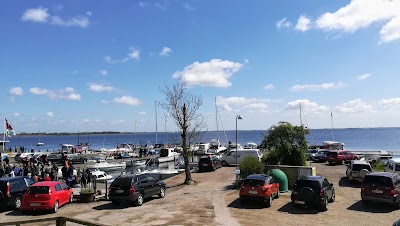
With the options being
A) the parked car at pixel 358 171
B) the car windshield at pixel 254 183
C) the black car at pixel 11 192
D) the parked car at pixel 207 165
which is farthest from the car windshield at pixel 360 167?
the black car at pixel 11 192

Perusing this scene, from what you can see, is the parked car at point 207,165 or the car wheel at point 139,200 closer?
the car wheel at point 139,200

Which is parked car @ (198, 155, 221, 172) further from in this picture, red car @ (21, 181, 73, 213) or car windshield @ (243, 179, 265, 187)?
red car @ (21, 181, 73, 213)

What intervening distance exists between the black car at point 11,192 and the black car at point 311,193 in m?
13.8

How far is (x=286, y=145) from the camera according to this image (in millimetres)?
29641

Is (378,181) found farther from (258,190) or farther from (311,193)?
(258,190)

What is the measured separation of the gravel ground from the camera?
1561 centimetres

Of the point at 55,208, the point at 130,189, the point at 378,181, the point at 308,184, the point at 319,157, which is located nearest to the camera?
the point at 55,208

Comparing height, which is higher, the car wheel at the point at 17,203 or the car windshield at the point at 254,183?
the car windshield at the point at 254,183

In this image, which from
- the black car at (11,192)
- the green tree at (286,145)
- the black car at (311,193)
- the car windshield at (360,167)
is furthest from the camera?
the green tree at (286,145)

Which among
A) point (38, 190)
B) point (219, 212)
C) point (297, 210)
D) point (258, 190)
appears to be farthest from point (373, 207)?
point (38, 190)

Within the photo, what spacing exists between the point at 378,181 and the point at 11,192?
60.1 feet

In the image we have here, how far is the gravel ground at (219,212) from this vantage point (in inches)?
615

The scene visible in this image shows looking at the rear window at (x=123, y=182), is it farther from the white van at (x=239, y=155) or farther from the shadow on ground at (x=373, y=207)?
the white van at (x=239, y=155)

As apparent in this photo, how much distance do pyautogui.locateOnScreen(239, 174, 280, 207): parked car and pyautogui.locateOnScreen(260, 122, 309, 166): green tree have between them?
10429 millimetres
